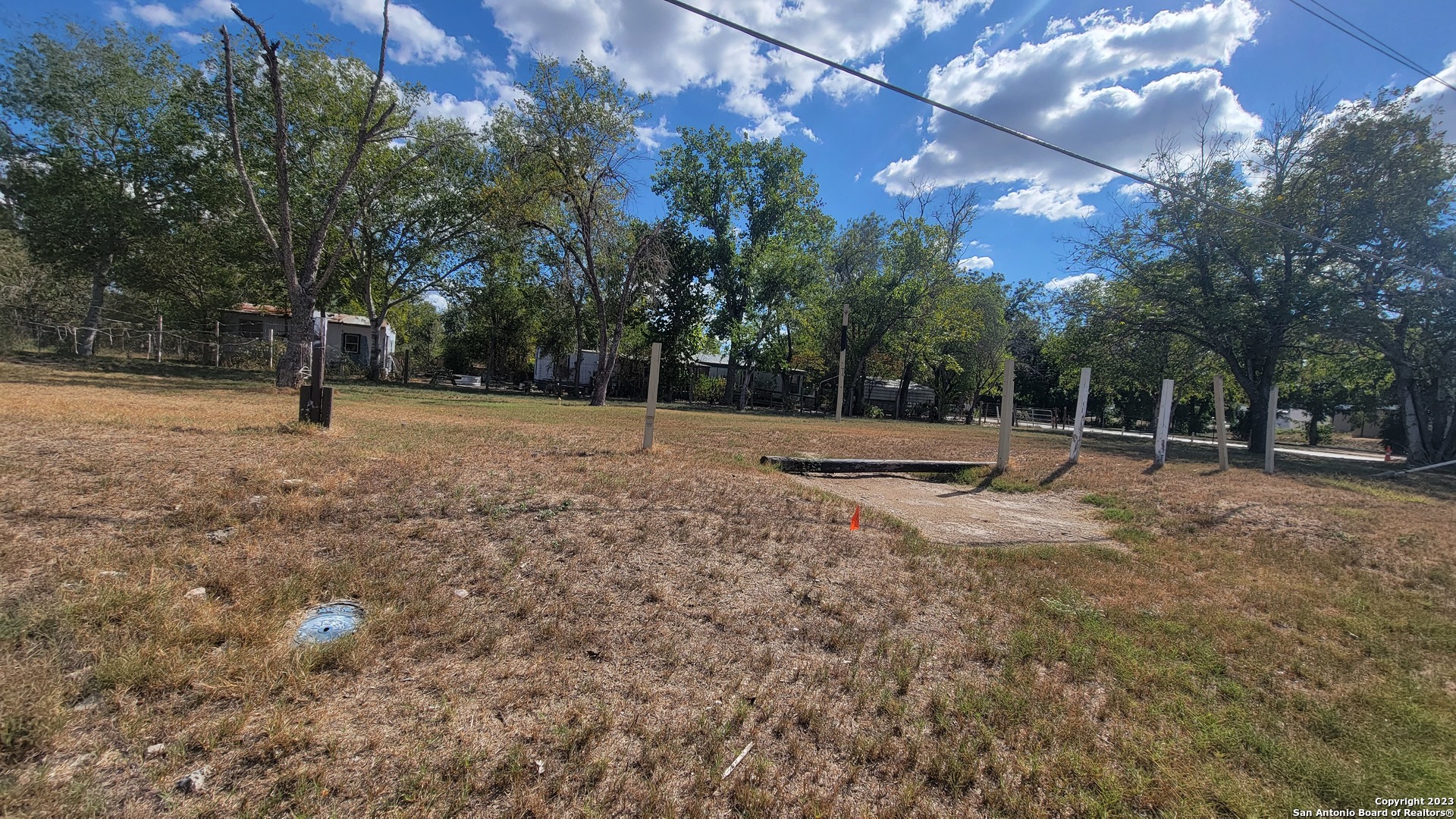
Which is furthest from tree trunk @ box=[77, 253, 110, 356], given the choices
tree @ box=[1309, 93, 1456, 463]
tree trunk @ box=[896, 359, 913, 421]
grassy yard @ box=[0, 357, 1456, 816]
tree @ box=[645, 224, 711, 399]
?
tree @ box=[1309, 93, 1456, 463]

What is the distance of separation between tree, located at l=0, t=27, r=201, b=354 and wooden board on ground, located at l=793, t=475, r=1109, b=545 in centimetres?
2857

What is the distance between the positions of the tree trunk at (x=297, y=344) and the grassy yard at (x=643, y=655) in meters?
10.9

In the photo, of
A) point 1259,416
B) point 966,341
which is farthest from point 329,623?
point 966,341

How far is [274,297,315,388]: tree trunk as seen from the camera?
15.3m

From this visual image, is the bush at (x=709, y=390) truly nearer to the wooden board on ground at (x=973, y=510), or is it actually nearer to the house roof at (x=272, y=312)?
the house roof at (x=272, y=312)

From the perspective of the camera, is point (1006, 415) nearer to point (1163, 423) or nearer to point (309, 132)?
point (1163, 423)

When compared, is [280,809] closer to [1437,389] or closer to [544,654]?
[544,654]

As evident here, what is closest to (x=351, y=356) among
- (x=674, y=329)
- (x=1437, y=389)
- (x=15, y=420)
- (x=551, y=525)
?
(x=674, y=329)

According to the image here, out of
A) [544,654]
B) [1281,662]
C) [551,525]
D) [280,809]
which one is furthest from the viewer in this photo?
[551,525]

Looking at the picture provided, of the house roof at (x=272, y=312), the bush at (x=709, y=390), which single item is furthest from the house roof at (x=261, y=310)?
the bush at (x=709, y=390)

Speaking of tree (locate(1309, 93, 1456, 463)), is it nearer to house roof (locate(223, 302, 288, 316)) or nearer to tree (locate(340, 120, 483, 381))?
tree (locate(340, 120, 483, 381))

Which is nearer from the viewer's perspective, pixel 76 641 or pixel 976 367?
pixel 76 641

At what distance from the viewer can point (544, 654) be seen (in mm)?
2695

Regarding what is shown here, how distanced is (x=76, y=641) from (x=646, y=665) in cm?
235
